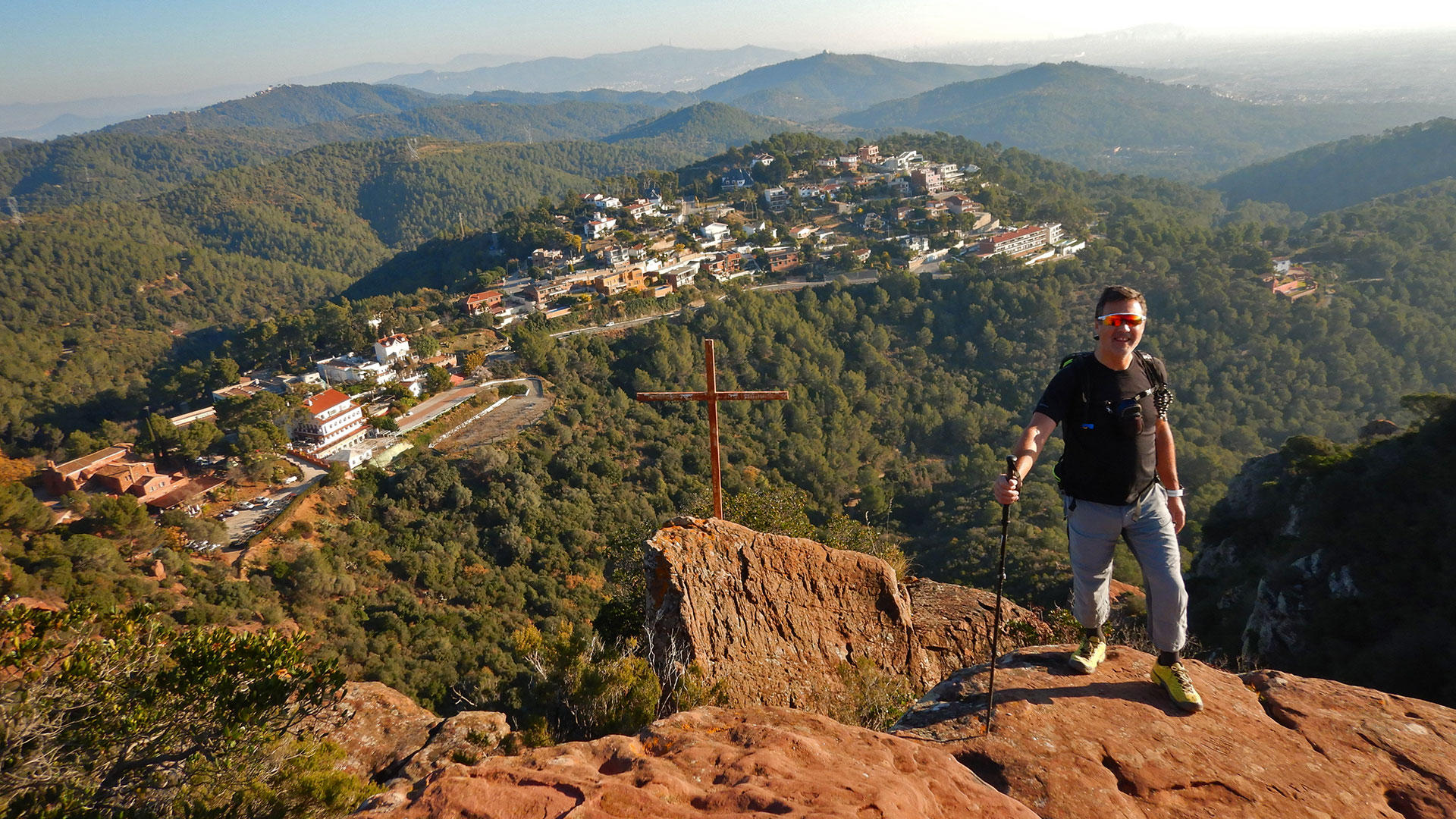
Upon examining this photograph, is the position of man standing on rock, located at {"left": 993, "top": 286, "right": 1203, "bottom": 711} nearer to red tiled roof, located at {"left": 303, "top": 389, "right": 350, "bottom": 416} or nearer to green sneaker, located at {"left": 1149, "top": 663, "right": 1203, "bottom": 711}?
green sneaker, located at {"left": 1149, "top": 663, "right": 1203, "bottom": 711}

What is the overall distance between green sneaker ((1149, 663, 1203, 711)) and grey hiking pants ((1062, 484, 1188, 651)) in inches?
6.4

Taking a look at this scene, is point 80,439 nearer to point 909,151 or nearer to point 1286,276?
point 1286,276

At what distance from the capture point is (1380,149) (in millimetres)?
91000

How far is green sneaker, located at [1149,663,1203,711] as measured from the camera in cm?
384

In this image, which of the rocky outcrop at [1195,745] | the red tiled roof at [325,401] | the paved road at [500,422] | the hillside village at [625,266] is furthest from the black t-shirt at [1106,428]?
the red tiled roof at [325,401]

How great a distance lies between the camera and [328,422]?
25.4 metres

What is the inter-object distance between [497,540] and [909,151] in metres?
76.8

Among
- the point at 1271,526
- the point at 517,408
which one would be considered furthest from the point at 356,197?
the point at 1271,526

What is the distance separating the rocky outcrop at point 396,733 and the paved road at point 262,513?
1607cm

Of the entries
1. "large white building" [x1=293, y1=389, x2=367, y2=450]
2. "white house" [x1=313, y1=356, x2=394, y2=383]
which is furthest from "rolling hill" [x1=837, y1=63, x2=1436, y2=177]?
"large white building" [x1=293, y1=389, x2=367, y2=450]

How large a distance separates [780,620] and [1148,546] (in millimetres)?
3419

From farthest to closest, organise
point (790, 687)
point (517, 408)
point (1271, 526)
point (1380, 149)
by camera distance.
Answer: point (1380, 149), point (517, 408), point (1271, 526), point (790, 687)

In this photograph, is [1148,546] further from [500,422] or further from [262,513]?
[500,422]

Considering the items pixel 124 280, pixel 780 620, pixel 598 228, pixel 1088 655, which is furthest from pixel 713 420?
pixel 124 280
